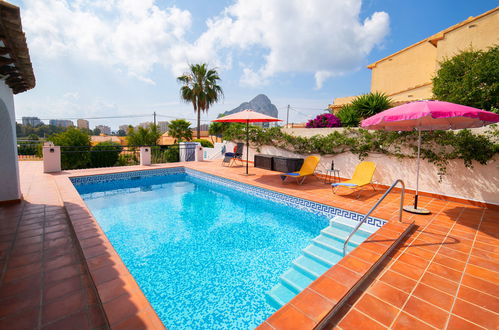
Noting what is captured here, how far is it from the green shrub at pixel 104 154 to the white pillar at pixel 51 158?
5.51 feet

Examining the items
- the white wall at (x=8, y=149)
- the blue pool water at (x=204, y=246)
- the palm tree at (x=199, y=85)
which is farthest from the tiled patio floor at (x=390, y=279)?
the palm tree at (x=199, y=85)

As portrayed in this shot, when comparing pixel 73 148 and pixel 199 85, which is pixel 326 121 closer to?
pixel 73 148

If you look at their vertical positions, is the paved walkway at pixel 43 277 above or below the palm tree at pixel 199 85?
below

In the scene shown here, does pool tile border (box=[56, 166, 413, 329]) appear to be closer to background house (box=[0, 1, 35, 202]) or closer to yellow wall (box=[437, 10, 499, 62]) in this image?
background house (box=[0, 1, 35, 202])

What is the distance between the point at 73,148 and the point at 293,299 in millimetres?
11349

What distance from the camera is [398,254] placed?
121 inches

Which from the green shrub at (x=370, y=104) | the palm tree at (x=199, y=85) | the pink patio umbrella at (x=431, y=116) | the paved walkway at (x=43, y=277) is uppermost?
the palm tree at (x=199, y=85)

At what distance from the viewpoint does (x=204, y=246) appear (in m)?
4.21

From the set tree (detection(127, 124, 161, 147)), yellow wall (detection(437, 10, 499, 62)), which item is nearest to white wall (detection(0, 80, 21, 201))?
tree (detection(127, 124, 161, 147))

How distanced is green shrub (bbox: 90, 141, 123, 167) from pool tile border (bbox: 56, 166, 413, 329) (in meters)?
7.99

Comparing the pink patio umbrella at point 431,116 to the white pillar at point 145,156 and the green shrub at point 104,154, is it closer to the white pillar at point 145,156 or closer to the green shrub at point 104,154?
the white pillar at point 145,156

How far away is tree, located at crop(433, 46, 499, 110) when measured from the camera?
8.12 m

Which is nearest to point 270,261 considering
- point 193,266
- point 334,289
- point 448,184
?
point 193,266

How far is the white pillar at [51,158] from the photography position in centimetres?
841
